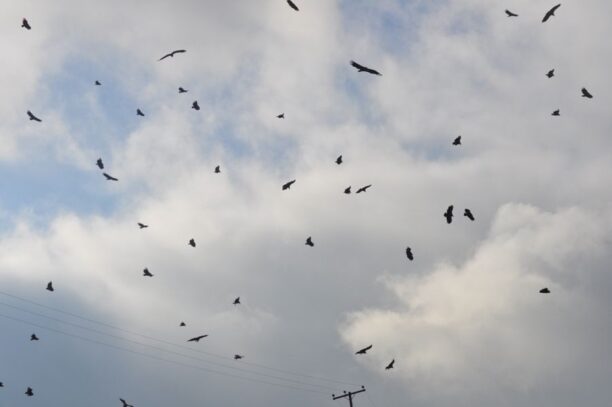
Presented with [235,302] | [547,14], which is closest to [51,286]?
[235,302]

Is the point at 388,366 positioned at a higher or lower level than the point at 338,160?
lower

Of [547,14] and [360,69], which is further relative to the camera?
[547,14]

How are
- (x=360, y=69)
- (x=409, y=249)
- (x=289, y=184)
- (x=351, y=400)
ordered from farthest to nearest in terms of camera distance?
(x=351, y=400)
(x=289, y=184)
(x=409, y=249)
(x=360, y=69)

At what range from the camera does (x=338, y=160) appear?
3431 cm

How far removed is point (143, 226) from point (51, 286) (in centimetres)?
646

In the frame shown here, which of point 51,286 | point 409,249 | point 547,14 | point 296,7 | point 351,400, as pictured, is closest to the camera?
point 296,7

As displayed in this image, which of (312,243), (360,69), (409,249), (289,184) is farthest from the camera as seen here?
(312,243)

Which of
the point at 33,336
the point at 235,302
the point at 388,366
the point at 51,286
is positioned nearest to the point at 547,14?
the point at 388,366

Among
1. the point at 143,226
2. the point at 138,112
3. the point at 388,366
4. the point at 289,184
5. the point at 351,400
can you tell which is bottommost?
the point at 388,366

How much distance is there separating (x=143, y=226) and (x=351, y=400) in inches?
1140

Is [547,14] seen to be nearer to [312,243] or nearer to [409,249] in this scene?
[409,249]

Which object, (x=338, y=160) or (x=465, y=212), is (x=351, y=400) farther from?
(x=465, y=212)

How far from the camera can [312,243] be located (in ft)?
115

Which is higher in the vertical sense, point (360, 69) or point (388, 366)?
point (360, 69)
